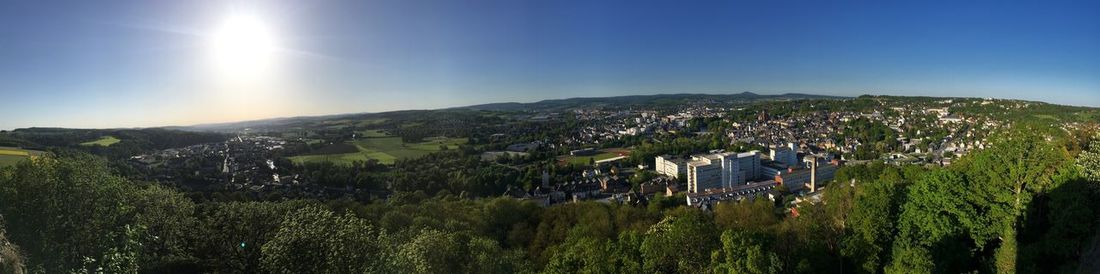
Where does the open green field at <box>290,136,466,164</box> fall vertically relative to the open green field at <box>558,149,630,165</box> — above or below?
above

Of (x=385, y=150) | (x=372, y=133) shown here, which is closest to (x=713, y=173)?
(x=385, y=150)

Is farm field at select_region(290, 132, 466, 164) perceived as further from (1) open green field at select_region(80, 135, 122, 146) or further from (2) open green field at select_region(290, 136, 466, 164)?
(1) open green field at select_region(80, 135, 122, 146)

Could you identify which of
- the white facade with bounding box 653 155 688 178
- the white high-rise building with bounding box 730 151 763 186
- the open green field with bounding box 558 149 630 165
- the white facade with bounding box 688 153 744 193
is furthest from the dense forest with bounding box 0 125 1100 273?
the open green field with bounding box 558 149 630 165

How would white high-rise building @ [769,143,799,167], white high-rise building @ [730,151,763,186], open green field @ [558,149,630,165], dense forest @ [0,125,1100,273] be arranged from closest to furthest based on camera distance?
dense forest @ [0,125,1100,273]
white high-rise building @ [730,151,763,186]
open green field @ [558,149,630,165]
white high-rise building @ [769,143,799,167]

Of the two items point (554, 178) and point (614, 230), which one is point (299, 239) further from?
point (554, 178)

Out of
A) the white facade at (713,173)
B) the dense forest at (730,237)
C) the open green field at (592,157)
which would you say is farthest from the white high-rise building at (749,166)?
the dense forest at (730,237)

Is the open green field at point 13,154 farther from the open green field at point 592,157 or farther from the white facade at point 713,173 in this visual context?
the white facade at point 713,173

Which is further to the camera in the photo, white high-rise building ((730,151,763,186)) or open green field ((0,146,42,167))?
white high-rise building ((730,151,763,186))

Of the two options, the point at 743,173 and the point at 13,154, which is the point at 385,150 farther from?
the point at 743,173
